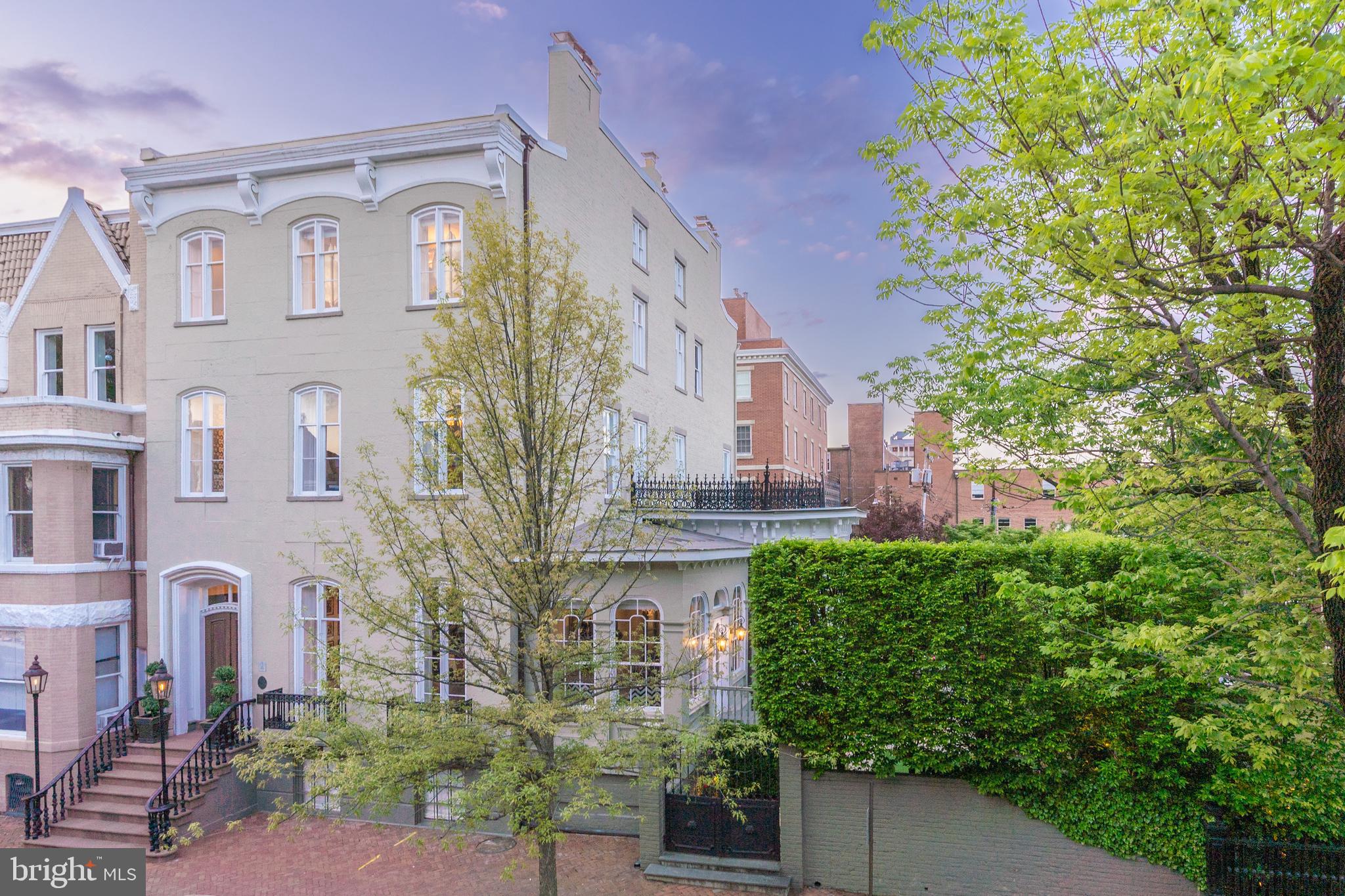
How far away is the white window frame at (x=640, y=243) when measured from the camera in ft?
74.0

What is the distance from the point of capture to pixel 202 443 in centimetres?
1762

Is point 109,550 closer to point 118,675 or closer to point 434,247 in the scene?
point 118,675

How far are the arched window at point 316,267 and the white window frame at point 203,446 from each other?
296 cm

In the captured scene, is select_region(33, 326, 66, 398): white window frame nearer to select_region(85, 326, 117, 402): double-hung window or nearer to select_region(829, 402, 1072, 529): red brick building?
select_region(85, 326, 117, 402): double-hung window

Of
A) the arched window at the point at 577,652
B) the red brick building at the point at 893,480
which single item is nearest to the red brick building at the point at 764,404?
the red brick building at the point at 893,480

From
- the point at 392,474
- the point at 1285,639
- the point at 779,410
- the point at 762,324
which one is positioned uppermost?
the point at 762,324

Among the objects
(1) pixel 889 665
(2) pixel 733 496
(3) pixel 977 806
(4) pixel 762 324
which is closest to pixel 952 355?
(2) pixel 733 496

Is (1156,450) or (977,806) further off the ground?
(1156,450)

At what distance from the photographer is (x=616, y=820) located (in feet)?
46.6

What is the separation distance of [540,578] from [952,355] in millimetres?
12919

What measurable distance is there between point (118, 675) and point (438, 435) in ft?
43.6

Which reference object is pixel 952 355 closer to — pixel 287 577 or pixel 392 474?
pixel 392 474

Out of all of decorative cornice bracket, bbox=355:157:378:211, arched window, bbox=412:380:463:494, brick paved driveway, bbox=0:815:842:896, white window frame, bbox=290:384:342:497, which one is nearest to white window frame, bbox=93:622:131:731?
brick paved driveway, bbox=0:815:842:896

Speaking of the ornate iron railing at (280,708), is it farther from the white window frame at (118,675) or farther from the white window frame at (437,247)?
the white window frame at (437,247)
